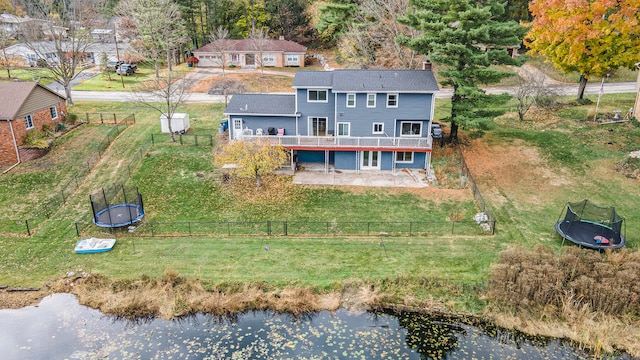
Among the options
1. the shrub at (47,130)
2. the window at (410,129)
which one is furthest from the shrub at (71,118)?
the window at (410,129)

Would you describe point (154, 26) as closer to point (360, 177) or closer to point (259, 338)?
point (360, 177)

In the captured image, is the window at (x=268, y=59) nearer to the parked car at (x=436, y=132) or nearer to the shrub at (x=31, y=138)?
the parked car at (x=436, y=132)

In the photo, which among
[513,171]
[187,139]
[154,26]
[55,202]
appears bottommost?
[55,202]

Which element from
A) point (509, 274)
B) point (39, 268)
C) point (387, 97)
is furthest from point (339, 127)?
point (39, 268)

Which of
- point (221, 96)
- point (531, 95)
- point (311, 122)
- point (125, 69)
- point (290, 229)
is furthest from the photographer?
point (125, 69)

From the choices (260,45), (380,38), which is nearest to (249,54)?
(260,45)

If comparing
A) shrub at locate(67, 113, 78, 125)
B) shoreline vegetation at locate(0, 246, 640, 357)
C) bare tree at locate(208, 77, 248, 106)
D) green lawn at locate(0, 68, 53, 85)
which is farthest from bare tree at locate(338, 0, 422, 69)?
green lawn at locate(0, 68, 53, 85)

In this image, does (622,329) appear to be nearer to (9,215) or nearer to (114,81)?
(9,215)
